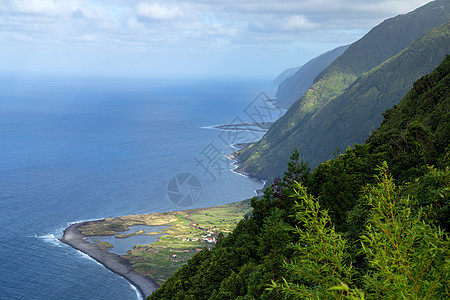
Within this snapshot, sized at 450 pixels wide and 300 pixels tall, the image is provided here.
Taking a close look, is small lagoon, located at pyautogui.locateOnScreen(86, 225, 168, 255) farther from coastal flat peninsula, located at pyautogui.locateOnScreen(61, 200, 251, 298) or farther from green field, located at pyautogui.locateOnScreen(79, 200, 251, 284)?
green field, located at pyautogui.locateOnScreen(79, 200, 251, 284)

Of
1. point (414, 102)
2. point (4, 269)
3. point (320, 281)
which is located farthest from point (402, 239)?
point (4, 269)

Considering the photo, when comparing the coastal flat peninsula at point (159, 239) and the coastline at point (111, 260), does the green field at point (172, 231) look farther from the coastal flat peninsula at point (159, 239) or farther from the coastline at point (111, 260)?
the coastline at point (111, 260)

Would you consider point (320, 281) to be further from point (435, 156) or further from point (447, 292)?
point (435, 156)

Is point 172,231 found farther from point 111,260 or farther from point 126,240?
point 111,260
